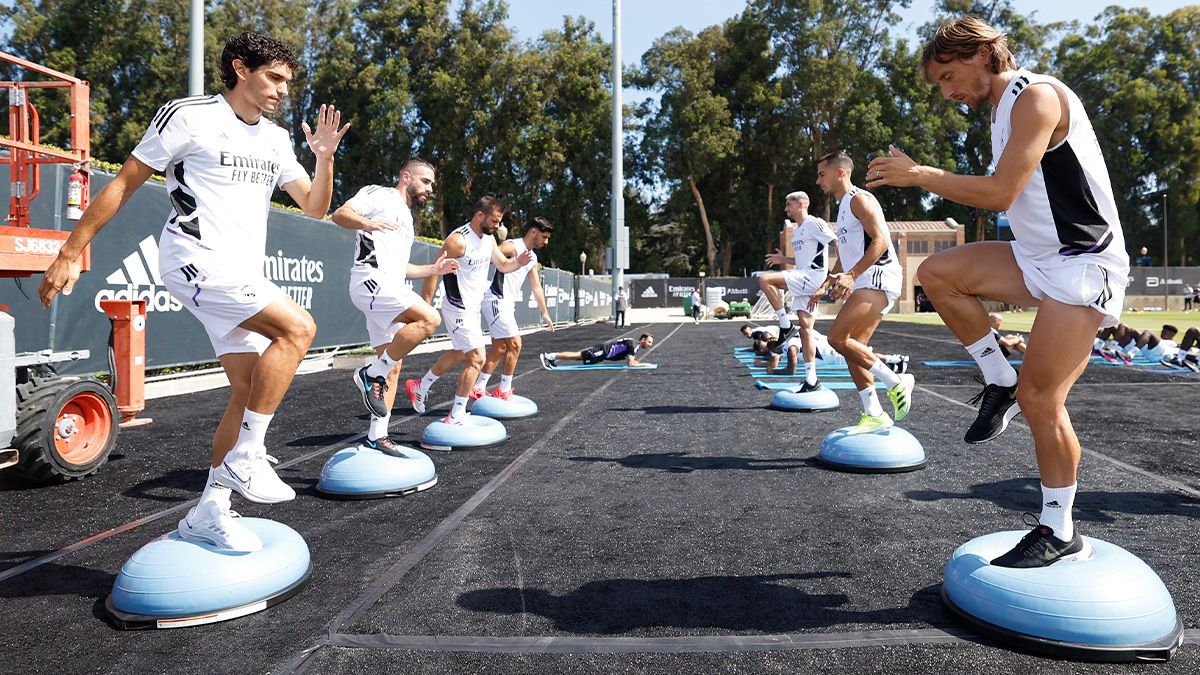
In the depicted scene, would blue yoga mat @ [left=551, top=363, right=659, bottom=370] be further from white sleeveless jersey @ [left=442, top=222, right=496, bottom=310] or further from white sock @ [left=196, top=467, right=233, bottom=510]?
white sock @ [left=196, top=467, right=233, bottom=510]

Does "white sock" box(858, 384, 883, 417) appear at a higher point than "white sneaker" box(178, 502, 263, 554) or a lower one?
higher

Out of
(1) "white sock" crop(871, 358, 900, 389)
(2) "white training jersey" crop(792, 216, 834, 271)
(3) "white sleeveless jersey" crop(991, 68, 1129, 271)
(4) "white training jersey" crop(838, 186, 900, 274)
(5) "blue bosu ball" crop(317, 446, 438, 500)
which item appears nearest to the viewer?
(3) "white sleeveless jersey" crop(991, 68, 1129, 271)

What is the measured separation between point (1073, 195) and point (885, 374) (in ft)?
9.60

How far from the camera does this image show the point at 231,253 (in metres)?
2.99

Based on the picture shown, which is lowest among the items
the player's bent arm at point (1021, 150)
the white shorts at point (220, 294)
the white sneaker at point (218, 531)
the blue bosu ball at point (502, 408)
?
the blue bosu ball at point (502, 408)

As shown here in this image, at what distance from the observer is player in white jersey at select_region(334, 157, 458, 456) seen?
4.96 m

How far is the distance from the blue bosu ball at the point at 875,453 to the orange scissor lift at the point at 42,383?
4.98 m

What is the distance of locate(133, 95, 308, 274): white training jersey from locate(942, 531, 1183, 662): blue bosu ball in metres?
3.05

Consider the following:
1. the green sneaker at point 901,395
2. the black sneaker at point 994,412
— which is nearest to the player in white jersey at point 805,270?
the green sneaker at point 901,395

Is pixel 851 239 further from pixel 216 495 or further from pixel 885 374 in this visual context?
pixel 216 495

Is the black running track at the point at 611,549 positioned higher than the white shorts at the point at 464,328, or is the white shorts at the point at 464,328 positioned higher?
the white shorts at the point at 464,328

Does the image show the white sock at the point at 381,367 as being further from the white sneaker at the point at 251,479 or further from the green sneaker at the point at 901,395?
the green sneaker at the point at 901,395

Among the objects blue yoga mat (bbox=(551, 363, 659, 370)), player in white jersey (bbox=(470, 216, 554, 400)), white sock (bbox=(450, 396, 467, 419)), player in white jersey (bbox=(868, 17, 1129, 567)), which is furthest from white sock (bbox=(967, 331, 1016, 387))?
blue yoga mat (bbox=(551, 363, 659, 370))

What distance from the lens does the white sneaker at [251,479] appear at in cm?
289
